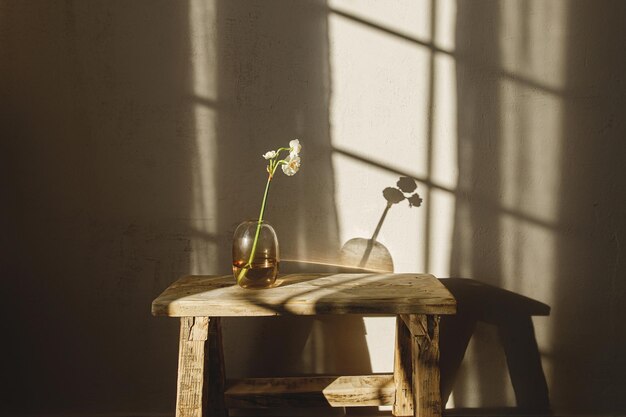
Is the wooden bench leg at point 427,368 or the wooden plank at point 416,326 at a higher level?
Result: the wooden plank at point 416,326

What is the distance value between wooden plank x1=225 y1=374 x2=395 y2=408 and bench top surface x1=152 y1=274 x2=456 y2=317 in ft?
1.56

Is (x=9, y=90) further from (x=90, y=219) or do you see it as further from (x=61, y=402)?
(x=61, y=402)

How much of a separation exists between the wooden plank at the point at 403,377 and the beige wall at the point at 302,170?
0.70 feet

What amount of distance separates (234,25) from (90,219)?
3.63 ft

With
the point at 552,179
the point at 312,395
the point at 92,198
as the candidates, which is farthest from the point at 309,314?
the point at 552,179

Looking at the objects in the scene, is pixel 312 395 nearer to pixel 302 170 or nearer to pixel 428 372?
pixel 428 372

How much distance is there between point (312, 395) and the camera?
2.14 metres

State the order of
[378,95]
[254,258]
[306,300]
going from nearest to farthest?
[306,300] < [254,258] < [378,95]

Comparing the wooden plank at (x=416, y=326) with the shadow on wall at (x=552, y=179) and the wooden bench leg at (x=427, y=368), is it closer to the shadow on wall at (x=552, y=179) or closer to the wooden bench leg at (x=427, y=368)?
the wooden bench leg at (x=427, y=368)

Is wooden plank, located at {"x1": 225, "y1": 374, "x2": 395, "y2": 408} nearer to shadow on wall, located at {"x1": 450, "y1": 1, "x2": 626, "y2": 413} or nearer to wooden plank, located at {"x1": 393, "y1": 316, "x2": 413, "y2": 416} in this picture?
wooden plank, located at {"x1": 393, "y1": 316, "x2": 413, "y2": 416}

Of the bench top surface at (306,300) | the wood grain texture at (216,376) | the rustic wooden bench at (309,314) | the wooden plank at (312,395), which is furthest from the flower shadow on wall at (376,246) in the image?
the wood grain texture at (216,376)

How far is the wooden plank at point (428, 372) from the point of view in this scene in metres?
1.83

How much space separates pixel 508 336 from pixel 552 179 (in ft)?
2.50

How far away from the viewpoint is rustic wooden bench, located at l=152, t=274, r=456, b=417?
70.3 inches
